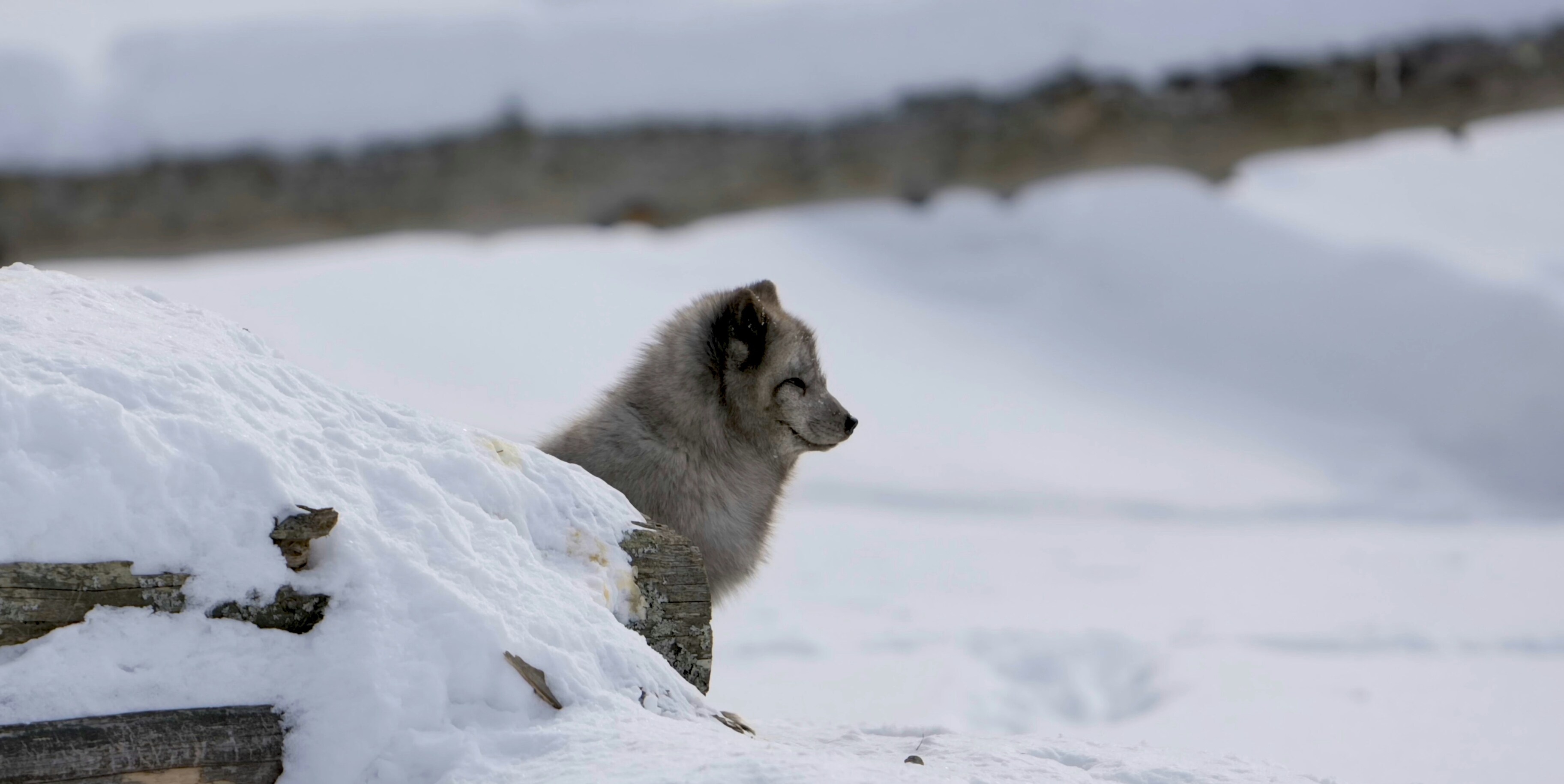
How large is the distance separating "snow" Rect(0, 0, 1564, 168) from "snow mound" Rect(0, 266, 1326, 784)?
1689 millimetres

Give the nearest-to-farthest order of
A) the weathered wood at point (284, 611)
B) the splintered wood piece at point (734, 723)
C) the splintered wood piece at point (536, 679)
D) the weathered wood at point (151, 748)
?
the weathered wood at point (151, 748)
the weathered wood at point (284, 611)
the splintered wood piece at point (536, 679)
the splintered wood piece at point (734, 723)

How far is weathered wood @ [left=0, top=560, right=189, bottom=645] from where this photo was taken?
233 cm

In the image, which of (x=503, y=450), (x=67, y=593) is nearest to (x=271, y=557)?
(x=67, y=593)

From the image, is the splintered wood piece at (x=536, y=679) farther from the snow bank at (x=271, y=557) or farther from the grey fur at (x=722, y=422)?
the grey fur at (x=722, y=422)

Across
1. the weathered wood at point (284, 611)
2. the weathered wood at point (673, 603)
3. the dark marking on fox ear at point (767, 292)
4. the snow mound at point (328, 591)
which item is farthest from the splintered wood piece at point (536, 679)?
the dark marking on fox ear at point (767, 292)

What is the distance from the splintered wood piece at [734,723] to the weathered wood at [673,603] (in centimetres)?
10

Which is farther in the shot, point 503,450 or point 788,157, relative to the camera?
point 788,157

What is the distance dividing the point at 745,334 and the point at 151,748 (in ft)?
7.24

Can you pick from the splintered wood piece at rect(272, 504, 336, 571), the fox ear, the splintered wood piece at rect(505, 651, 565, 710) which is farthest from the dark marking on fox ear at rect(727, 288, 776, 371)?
the splintered wood piece at rect(272, 504, 336, 571)

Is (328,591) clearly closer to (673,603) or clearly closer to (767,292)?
(673,603)

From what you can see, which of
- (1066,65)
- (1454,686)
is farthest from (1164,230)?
(1066,65)

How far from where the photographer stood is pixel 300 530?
2547mm

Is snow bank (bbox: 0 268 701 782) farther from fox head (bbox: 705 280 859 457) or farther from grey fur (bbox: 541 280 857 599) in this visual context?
fox head (bbox: 705 280 859 457)

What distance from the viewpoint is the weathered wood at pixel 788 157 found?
4.32m
